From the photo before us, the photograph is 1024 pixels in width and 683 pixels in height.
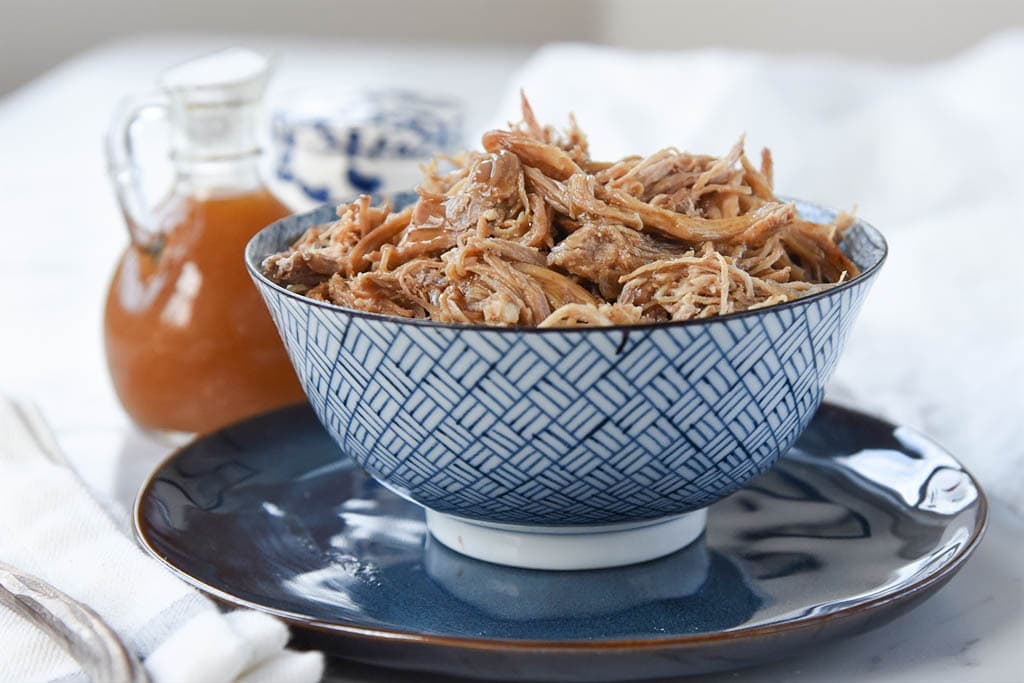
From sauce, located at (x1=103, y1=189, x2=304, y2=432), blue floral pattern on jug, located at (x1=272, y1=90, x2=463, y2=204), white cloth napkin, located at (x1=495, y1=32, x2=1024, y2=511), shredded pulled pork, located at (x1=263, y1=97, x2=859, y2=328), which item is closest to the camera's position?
shredded pulled pork, located at (x1=263, y1=97, x2=859, y2=328)

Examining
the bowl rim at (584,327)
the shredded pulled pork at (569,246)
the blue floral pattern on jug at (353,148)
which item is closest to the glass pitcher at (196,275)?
the shredded pulled pork at (569,246)

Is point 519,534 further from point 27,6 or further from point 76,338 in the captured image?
point 27,6

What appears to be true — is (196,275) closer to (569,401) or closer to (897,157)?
(569,401)

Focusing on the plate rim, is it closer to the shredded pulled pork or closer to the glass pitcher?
the shredded pulled pork

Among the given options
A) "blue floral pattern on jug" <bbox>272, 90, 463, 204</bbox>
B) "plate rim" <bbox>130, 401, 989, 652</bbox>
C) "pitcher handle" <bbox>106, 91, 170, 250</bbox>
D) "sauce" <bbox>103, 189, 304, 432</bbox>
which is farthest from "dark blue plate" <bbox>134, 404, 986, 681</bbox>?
"blue floral pattern on jug" <bbox>272, 90, 463, 204</bbox>

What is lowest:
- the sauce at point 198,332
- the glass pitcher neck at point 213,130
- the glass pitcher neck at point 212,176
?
the sauce at point 198,332

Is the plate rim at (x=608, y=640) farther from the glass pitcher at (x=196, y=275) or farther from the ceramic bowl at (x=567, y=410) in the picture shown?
the glass pitcher at (x=196, y=275)

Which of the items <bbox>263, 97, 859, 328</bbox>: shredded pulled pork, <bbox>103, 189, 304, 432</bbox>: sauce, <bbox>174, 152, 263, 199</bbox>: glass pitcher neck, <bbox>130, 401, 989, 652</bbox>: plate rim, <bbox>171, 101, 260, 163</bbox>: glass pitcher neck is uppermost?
<bbox>263, 97, 859, 328</bbox>: shredded pulled pork
